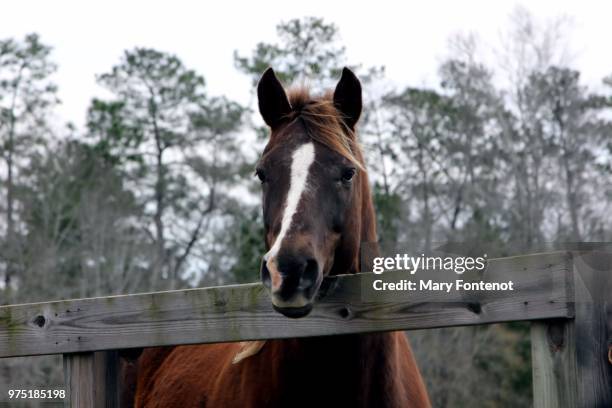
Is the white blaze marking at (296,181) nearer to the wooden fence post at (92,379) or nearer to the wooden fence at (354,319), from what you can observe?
the wooden fence at (354,319)

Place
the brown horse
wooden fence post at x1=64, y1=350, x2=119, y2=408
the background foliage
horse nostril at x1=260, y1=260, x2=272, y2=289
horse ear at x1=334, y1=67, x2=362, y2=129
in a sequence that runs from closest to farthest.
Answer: horse nostril at x1=260, y1=260, x2=272, y2=289 → the brown horse → wooden fence post at x1=64, y1=350, x2=119, y2=408 → horse ear at x1=334, y1=67, x2=362, y2=129 → the background foliage

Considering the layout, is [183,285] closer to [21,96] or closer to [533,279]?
[21,96]

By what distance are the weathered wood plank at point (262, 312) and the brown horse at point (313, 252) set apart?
0.16 metres

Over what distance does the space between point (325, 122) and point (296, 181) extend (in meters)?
0.47

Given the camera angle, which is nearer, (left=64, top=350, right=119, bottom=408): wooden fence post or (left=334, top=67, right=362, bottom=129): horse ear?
(left=64, top=350, right=119, bottom=408): wooden fence post

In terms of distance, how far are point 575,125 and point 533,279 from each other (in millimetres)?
31093

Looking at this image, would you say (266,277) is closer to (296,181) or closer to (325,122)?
(296,181)

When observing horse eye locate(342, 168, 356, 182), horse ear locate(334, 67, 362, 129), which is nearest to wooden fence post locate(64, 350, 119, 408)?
horse eye locate(342, 168, 356, 182)

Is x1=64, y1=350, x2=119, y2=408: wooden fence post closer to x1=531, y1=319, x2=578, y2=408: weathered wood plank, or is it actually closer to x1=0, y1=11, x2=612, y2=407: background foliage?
x1=531, y1=319, x2=578, y2=408: weathered wood plank

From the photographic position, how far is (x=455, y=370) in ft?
84.4

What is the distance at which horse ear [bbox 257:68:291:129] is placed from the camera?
4086mm

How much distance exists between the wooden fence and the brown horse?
0.20 meters

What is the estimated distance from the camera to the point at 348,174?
3742mm

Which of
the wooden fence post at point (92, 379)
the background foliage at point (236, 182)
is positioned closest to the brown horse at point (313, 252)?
the wooden fence post at point (92, 379)
